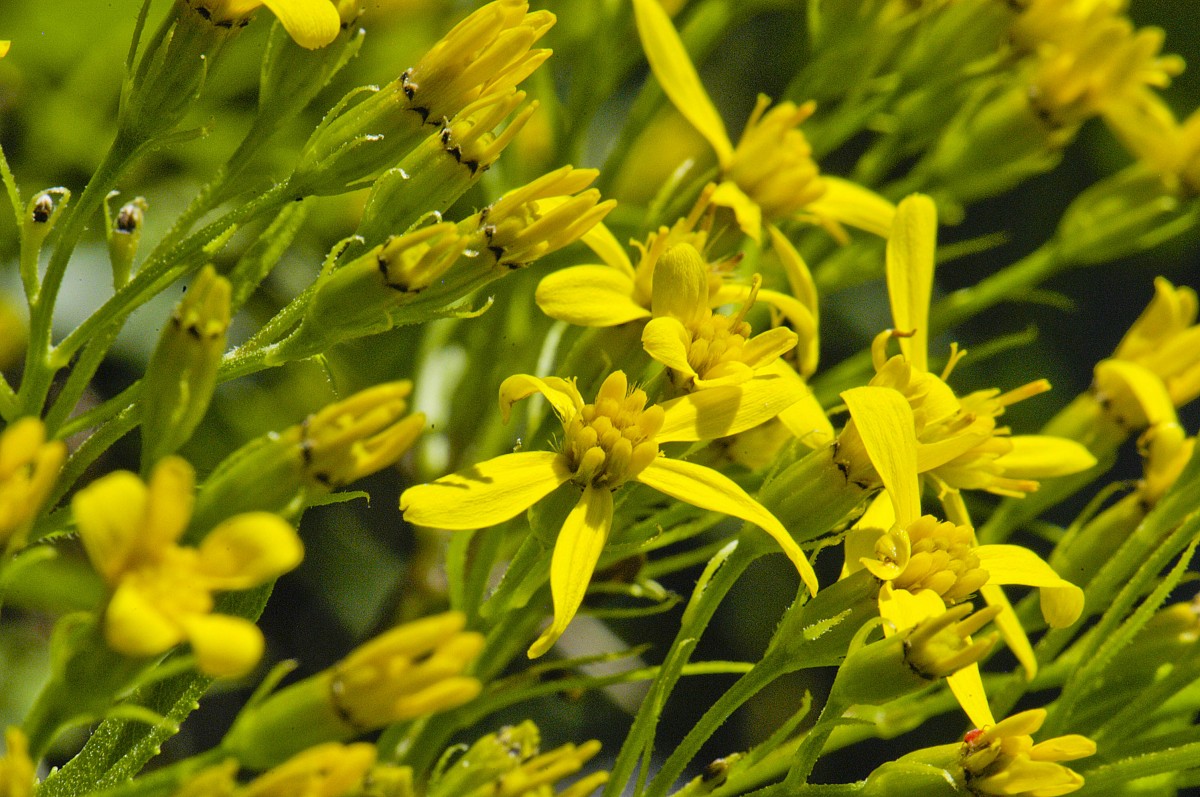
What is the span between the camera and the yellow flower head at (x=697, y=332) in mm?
1242

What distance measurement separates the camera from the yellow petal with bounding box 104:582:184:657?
2.64 ft

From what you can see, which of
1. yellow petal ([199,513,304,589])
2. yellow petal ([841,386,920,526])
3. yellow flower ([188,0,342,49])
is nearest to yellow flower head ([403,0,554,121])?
yellow flower ([188,0,342,49])

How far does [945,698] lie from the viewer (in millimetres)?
1508

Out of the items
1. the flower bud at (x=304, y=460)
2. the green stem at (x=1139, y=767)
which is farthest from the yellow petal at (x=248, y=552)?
the green stem at (x=1139, y=767)

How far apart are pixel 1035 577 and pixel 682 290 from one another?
44cm

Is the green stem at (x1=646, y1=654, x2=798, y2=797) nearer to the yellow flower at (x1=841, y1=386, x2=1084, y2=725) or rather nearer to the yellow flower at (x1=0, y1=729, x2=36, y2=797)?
the yellow flower at (x1=841, y1=386, x2=1084, y2=725)

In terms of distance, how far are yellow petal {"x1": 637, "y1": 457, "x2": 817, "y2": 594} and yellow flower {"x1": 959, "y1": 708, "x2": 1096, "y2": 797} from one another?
0.69 ft

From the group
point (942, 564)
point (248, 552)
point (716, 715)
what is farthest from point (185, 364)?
point (942, 564)

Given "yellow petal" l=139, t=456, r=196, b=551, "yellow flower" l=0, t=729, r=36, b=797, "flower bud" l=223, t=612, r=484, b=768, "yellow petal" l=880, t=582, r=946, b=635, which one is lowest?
"yellow flower" l=0, t=729, r=36, b=797

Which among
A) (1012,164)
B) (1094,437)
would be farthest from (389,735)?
(1012,164)

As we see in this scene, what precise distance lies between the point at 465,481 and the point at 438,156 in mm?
330

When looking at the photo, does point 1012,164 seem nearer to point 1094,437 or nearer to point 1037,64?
point 1037,64

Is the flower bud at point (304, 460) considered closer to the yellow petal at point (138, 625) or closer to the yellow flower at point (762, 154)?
the yellow petal at point (138, 625)

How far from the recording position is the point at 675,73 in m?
1.68
